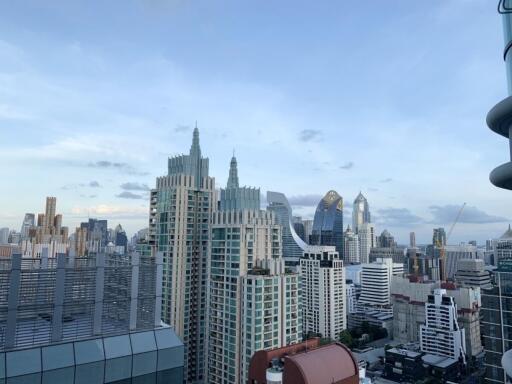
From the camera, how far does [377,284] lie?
415 feet

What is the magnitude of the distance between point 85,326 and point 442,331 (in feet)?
270

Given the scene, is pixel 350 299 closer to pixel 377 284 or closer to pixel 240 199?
pixel 377 284

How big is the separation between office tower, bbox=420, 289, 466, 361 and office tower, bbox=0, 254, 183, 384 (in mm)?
78754

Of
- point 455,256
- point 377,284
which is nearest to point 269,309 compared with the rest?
point 377,284

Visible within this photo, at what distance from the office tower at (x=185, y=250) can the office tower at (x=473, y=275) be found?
331 ft

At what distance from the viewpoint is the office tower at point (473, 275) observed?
129 meters

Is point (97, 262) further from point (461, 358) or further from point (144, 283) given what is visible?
point (461, 358)

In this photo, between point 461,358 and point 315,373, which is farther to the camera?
point 461,358

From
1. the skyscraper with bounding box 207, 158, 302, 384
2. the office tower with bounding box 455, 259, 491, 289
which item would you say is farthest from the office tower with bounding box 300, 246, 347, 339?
the office tower with bounding box 455, 259, 491, 289

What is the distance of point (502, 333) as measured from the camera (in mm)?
49906

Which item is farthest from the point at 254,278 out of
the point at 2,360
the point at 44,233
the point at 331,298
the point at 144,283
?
the point at 44,233

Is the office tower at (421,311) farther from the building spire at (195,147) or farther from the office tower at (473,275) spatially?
the building spire at (195,147)

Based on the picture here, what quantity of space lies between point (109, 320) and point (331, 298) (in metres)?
79.3

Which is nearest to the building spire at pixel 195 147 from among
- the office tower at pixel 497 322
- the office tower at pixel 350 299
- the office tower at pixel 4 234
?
the office tower at pixel 497 322
